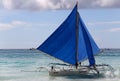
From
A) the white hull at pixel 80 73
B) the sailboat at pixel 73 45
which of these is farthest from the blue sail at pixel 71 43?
the white hull at pixel 80 73

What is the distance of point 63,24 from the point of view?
34000 millimetres

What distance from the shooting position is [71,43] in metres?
34.3

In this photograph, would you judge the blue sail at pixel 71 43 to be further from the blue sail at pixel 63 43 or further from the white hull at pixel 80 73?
the white hull at pixel 80 73

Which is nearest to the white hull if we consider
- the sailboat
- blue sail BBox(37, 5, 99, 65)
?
the sailboat

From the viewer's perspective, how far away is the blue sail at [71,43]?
3384 centimetres

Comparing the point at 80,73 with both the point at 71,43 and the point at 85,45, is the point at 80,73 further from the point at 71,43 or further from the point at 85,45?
the point at 71,43

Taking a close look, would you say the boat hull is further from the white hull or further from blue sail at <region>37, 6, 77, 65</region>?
blue sail at <region>37, 6, 77, 65</region>

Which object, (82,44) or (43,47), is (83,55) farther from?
(43,47)

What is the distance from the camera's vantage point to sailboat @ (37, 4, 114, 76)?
1331 inches

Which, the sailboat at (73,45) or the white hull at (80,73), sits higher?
the sailboat at (73,45)

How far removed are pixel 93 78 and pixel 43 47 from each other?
457 centimetres

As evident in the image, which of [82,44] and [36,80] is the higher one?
[82,44]

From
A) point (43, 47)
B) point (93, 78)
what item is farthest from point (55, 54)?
point (93, 78)

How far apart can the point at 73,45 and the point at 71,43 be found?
227mm
